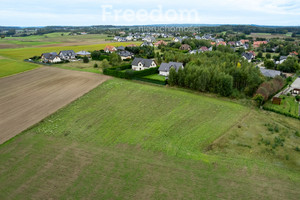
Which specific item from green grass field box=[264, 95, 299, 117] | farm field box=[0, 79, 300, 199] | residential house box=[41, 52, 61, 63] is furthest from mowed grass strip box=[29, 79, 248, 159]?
residential house box=[41, 52, 61, 63]

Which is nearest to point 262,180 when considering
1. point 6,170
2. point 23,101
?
point 6,170

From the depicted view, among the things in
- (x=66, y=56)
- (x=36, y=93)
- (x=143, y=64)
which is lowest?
(x=36, y=93)

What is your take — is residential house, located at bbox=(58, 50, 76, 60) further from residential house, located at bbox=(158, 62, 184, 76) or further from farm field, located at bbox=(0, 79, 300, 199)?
farm field, located at bbox=(0, 79, 300, 199)

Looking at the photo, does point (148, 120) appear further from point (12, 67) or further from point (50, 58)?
point (50, 58)

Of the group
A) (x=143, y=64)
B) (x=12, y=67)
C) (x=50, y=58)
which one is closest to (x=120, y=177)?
(x=143, y=64)

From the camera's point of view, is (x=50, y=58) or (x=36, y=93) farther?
(x=50, y=58)

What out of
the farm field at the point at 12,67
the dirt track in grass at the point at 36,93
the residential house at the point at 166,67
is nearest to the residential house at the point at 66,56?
the farm field at the point at 12,67

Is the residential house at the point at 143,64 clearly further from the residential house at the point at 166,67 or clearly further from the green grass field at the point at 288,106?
the green grass field at the point at 288,106
